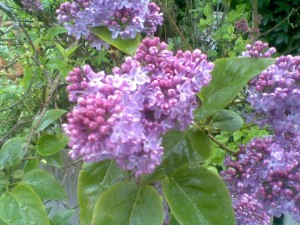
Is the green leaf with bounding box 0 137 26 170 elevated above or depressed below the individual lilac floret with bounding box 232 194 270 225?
above

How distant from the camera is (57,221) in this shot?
4.20 feet

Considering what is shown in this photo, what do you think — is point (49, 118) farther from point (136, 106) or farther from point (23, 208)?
point (136, 106)

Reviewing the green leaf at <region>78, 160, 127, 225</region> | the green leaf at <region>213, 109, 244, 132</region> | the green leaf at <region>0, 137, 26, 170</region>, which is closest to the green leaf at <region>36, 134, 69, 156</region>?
the green leaf at <region>0, 137, 26, 170</region>

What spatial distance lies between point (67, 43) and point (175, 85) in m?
1.63

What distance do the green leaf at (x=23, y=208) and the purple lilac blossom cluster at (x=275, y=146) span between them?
1.21ft

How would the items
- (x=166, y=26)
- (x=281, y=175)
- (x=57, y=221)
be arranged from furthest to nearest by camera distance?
(x=166, y=26)
(x=57, y=221)
(x=281, y=175)

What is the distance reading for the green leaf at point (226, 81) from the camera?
0.79 metres

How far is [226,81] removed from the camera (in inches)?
32.8

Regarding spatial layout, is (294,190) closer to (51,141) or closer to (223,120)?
(223,120)

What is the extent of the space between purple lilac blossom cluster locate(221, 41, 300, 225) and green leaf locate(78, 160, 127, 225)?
0.22m

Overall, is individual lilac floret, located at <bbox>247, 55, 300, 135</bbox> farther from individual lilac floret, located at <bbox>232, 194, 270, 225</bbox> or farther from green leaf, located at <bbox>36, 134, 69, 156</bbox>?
green leaf, located at <bbox>36, 134, 69, 156</bbox>

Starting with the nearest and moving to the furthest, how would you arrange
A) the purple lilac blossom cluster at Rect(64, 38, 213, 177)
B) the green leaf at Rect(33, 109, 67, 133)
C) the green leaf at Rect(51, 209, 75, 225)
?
the purple lilac blossom cluster at Rect(64, 38, 213, 177) → the green leaf at Rect(33, 109, 67, 133) → the green leaf at Rect(51, 209, 75, 225)

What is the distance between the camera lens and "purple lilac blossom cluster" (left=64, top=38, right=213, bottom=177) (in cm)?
63

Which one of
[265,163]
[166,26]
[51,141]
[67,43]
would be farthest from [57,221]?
[166,26]
